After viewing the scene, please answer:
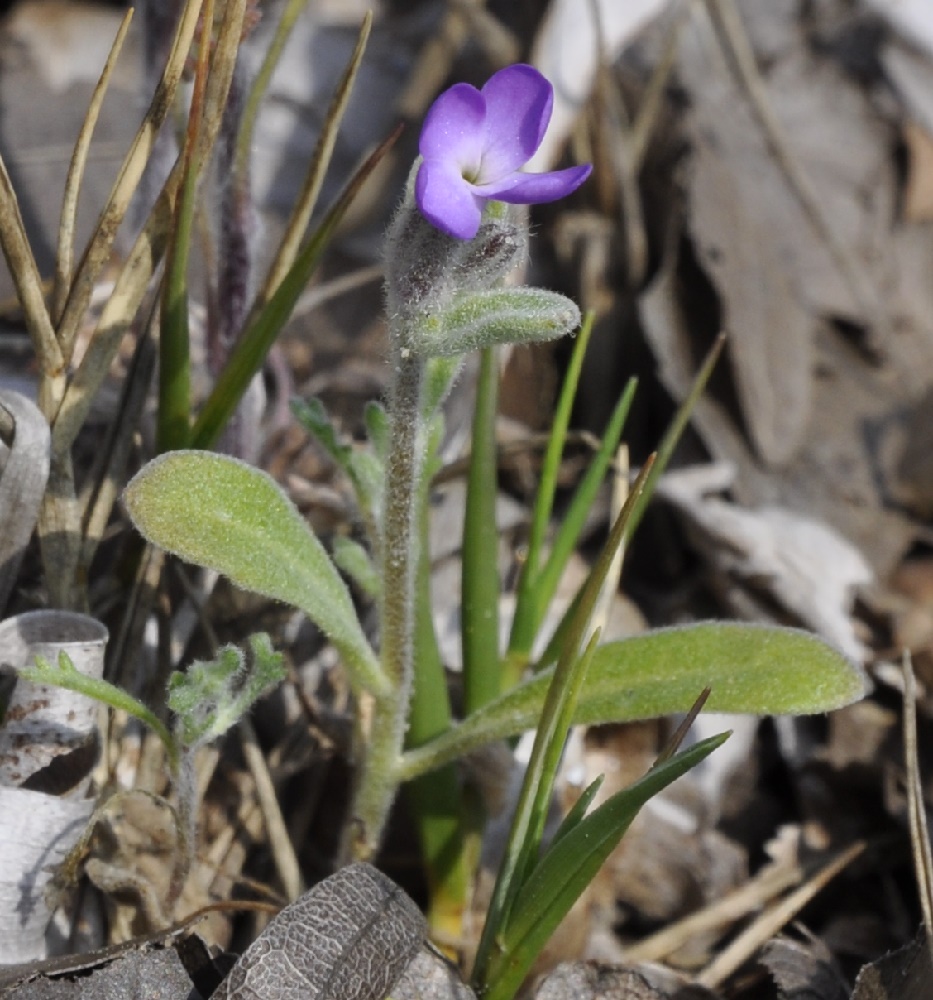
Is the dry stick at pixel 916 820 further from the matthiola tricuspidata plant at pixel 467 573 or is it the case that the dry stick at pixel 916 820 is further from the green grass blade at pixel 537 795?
the green grass blade at pixel 537 795

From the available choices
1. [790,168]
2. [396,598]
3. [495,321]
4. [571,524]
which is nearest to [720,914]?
[571,524]

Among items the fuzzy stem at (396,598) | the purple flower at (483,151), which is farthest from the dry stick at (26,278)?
the purple flower at (483,151)

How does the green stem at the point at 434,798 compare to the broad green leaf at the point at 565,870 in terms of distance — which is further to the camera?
the green stem at the point at 434,798

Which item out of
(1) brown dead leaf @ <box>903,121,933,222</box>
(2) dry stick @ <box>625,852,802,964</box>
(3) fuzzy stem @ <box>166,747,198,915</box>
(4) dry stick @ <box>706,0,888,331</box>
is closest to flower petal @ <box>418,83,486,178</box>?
(3) fuzzy stem @ <box>166,747,198,915</box>

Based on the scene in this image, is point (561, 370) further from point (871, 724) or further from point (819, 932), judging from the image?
point (819, 932)

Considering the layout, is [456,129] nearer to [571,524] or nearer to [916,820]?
[571,524]

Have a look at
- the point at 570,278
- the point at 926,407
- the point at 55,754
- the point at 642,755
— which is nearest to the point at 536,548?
the point at 642,755
